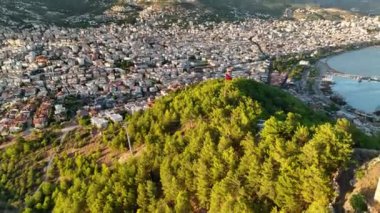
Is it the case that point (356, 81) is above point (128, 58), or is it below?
below

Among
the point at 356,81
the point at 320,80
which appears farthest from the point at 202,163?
the point at 356,81

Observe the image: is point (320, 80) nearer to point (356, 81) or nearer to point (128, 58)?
point (356, 81)

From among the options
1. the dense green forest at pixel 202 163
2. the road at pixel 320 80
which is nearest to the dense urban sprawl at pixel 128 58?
the road at pixel 320 80

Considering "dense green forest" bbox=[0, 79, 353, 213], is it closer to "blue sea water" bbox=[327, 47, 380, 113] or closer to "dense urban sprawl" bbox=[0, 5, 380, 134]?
"dense urban sprawl" bbox=[0, 5, 380, 134]

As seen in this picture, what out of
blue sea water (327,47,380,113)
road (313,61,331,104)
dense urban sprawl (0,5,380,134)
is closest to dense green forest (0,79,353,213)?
dense urban sprawl (0,5,380,134)

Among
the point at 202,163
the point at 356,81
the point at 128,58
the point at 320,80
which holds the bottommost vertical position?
the point at 356,81

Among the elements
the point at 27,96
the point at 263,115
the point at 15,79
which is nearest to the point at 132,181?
the point at 263,115

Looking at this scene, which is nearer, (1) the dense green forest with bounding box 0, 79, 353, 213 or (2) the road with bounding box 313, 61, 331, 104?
(1) the dense green forest with bounding box 0, 79, 353, 213

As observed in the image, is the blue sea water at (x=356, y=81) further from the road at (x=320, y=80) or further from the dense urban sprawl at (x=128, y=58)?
the dense urban sprawl at (x=128, y=58)

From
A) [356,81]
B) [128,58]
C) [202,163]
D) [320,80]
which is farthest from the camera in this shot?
[128,58]
